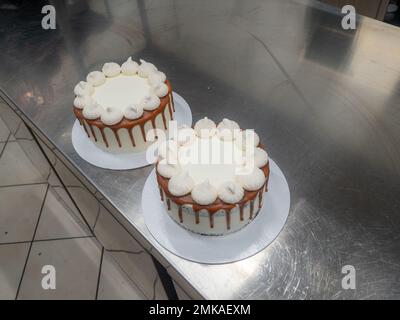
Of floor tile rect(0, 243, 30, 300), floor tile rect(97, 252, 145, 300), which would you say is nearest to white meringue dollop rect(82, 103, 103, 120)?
floor tile rect(97, 252, 145, 300)

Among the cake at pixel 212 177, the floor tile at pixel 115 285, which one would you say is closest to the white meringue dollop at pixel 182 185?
the cake at pixel 212 177

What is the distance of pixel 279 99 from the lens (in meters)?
1.26

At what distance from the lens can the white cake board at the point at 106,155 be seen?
1.08m

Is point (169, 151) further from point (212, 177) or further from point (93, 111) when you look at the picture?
point (93, 111)

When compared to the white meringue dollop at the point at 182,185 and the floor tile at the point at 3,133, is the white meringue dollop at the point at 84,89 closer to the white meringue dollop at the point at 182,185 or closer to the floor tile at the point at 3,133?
the white meringue dollop at the point at 182,185

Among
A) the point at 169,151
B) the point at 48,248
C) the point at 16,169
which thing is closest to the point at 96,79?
the point at 169,151

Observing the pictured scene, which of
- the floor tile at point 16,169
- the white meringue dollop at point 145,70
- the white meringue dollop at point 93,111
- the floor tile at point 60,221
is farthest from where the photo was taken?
the floor tile at point 16,169

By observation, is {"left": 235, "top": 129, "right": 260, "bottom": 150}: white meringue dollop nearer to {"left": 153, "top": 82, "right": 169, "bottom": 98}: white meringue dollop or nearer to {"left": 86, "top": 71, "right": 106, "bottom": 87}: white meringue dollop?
{"left": 153, "top": 82, "right": 169, "bottom": 98}: white meringue dollop

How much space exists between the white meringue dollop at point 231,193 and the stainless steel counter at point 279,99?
0.17 m

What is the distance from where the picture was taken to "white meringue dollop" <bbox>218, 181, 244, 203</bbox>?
0.81m

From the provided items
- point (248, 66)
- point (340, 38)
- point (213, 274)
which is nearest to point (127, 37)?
point (248, 66)

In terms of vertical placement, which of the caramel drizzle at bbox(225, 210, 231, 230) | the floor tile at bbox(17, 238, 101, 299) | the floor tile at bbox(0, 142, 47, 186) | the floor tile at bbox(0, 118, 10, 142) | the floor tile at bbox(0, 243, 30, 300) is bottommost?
the floor tile at bbox(0, 243, 30, 300)

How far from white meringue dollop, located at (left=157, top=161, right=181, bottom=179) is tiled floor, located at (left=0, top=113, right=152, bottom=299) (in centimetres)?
76
